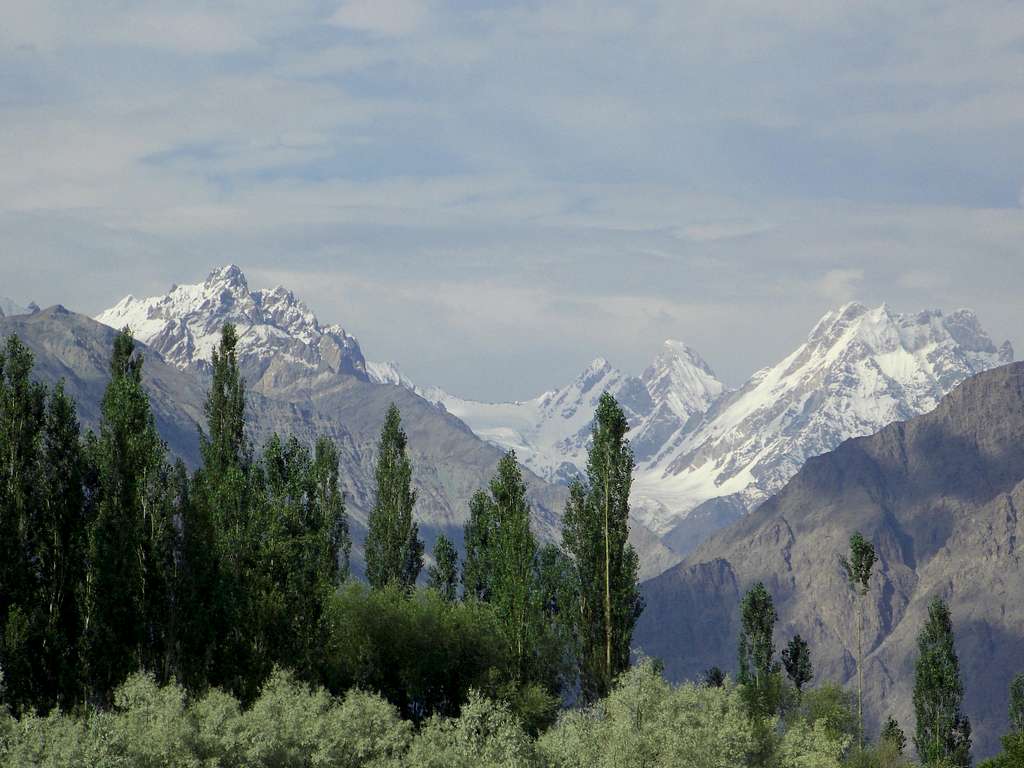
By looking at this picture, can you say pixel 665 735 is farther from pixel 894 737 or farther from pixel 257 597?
pixel 894 737

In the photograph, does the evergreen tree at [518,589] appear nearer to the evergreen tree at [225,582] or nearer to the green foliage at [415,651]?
the green foliage at [415,651]

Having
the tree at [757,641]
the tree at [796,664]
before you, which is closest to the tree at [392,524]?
the tree at [757,641]

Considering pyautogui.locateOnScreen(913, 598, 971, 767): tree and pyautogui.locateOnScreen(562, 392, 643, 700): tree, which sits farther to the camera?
pyautogui.locateOnScreen(913, 598, 971, 767): tree

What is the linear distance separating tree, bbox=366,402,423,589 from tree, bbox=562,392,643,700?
3261cm

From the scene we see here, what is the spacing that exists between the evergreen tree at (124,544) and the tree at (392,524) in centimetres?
4542

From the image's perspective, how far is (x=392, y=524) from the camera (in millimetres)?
138875

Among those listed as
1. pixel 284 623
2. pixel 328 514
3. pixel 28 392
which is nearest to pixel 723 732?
pixel 284 623

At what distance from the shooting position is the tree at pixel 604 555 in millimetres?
102625

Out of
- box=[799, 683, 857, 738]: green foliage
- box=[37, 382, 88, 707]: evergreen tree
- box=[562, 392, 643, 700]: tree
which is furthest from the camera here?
box=[799, 683, 857, 738]: green foliage

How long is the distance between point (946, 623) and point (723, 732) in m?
114

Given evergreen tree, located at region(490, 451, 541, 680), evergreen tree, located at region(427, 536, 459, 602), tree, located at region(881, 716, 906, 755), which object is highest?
evergreen tree, located at region(427, 536, 459, 602)

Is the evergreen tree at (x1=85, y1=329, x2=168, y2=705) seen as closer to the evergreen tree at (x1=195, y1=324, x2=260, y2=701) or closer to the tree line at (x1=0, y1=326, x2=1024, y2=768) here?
the tree line at (x1=0, y1=326, x2=1024, y2=768)

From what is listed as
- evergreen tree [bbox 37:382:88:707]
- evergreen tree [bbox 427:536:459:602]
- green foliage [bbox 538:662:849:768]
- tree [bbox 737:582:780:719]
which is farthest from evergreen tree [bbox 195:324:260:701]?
tree [bbox 737:582:780:719]

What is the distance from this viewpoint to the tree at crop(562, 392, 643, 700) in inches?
4040
